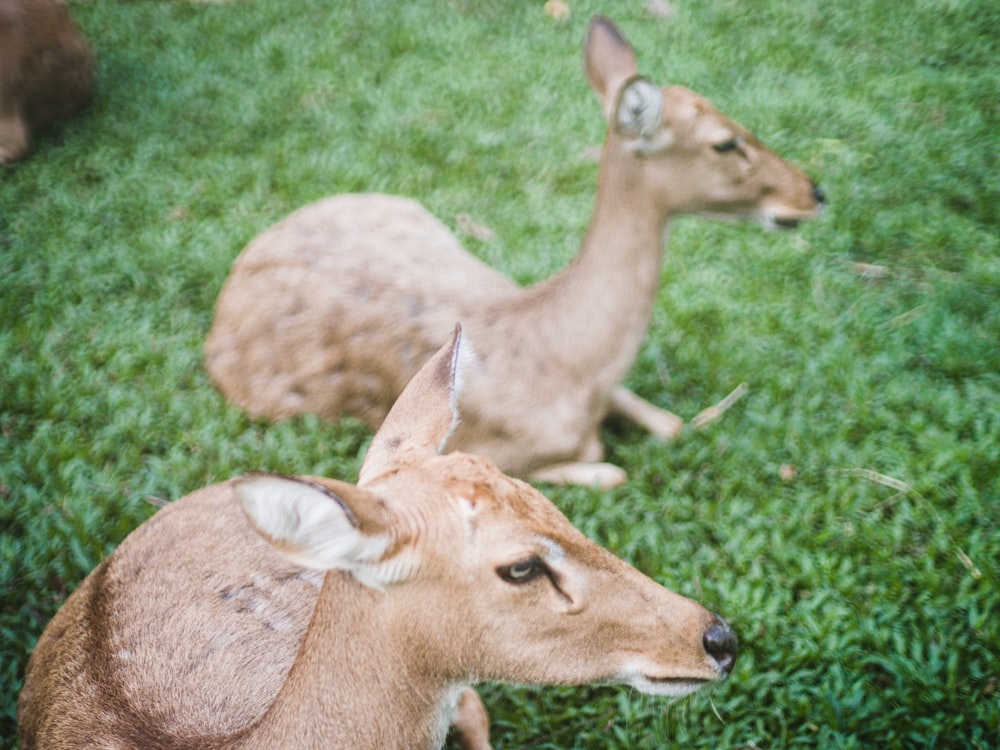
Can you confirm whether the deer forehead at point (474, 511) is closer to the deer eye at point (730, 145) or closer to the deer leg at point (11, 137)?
the deer eye at point (730, 145)

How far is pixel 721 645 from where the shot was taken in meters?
2.05

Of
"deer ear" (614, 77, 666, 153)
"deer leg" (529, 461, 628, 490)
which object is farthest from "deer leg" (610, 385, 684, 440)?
"deer ear" (614, 77, 666, 153)

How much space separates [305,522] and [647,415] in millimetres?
2646

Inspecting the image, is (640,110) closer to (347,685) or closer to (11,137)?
(347,685)

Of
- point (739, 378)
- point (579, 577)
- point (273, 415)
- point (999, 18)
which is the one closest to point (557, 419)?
point (739, 378)

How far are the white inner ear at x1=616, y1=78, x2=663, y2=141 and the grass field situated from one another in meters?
1.39

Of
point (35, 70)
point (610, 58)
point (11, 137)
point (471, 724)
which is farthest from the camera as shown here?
point (35, 70)

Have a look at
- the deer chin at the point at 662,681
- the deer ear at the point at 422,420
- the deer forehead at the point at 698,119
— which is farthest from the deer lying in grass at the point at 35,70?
the deer chin at the point at 662,681

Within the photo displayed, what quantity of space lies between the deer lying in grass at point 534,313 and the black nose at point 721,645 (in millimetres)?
1643

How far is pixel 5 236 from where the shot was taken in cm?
520

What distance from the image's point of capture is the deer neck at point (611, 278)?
11.8 feet

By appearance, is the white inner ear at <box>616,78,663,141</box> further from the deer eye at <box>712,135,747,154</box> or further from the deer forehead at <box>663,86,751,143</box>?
the deer eye at <box>712,135,747,154</box>

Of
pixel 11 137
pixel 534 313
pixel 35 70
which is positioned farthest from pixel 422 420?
pixel 35 70

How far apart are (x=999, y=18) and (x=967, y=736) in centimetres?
647
